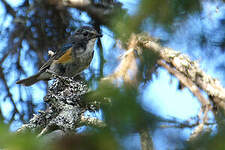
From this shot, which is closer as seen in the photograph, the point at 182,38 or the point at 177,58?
the point at 182,38

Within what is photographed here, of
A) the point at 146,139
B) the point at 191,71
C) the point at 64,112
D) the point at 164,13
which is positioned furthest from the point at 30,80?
the point at 146,139

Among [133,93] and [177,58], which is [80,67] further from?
[133,93]

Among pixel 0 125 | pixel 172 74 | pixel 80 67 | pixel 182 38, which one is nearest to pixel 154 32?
pixel 182 38

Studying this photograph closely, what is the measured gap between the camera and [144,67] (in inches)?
93.2

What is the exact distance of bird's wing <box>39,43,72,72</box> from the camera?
5.13 meters

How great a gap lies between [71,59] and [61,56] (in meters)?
0.17

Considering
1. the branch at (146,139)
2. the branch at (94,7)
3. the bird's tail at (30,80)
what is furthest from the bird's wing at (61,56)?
the branch at (146,139)

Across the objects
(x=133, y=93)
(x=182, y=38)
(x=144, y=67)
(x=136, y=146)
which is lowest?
(x=136, y=146)

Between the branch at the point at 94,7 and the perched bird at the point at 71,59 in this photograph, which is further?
the perched bird at the point at 71,59

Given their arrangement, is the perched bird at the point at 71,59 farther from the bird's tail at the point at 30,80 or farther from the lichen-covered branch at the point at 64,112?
the lichen-covered branch at the point at 64,112

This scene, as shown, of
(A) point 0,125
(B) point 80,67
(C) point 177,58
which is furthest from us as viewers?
(B) point 80,67

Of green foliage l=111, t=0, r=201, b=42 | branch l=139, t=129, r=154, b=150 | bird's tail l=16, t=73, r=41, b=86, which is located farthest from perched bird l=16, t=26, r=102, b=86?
branch l=139, t=129, r=154, b=150

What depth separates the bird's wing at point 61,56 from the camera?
5.13 m

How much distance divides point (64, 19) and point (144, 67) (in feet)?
10.5
